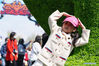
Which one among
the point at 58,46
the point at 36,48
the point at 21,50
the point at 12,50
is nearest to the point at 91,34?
the point at 36,48

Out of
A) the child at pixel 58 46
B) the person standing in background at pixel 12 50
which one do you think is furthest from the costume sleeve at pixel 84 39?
the person standing in background at pixel 12 50

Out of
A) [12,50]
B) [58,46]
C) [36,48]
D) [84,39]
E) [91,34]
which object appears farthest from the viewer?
[91,34]

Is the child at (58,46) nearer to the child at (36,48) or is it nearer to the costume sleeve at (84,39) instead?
the costume sleeve at (84,39)

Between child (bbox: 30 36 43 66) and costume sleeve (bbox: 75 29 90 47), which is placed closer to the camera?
costume sleeve (bbox: 75 29 90 47)

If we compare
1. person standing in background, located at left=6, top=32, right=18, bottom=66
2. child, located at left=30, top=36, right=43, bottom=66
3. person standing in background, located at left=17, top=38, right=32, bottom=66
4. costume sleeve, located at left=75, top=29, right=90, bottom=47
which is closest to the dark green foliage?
child, located at left=30, top=36, right=43, bottom=66

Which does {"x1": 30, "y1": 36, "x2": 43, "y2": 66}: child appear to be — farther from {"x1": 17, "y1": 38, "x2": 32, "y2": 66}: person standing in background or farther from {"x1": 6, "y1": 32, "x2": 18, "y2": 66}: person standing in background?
{"x1": 6, "y1": 32, "x2": 18, "y2": 66}: person standing in background

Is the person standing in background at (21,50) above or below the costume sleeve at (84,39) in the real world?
below

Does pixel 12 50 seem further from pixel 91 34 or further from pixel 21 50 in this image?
pixel 91 34

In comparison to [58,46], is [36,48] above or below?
below

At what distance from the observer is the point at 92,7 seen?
15.7 ft

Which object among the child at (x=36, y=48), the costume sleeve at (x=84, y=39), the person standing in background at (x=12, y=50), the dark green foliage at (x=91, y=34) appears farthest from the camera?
the dark green foliage at (x=91, y=34)

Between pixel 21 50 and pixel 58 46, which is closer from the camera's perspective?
pixel 58 46

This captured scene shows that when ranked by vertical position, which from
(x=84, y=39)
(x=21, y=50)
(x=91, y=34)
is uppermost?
(x=84, y=39)

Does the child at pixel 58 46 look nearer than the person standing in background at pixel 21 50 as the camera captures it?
Yes
